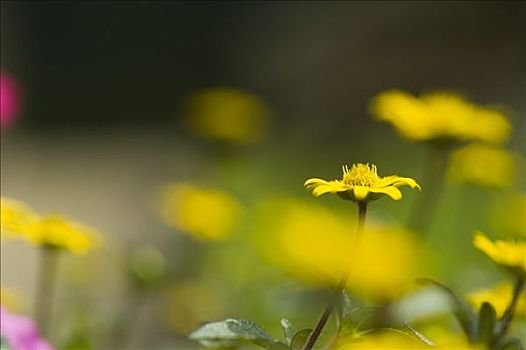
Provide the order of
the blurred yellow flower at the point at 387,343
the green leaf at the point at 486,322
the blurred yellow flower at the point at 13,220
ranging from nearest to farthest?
1. the blurred yellow flower at the point at 387,343
2. the green leaf at the point at 486,322
3. the blurred yellow flower at the point at 13,220

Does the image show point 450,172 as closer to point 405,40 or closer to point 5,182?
point 5,182

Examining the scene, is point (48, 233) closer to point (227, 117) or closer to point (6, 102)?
point (6, 102)

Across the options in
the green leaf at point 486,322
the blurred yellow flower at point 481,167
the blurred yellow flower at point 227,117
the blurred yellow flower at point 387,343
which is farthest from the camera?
the blurred yellow flower at point 227,117

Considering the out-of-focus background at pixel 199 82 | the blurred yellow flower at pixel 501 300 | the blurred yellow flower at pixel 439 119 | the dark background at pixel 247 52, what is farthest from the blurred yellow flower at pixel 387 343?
the dark background at pixel 247 52

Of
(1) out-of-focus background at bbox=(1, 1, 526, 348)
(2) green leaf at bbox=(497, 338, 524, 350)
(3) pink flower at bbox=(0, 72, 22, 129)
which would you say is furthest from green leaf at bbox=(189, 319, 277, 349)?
(1) out-of-focus background at bbox=(1, 1, 526, 348)

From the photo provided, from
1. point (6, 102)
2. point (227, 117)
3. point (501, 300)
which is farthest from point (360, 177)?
point (227, 117)

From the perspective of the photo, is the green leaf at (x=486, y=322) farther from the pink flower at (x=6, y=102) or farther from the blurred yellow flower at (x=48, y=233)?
the pink flower at (x=6, y=102)

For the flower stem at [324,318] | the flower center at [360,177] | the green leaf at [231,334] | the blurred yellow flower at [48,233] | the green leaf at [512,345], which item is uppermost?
the flower center at [360,177]
